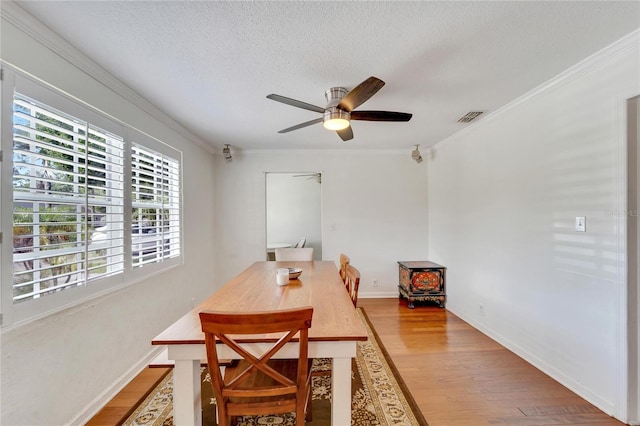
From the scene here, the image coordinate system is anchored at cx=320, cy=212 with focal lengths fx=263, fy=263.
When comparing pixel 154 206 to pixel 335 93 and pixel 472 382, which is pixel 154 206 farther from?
pixel 472 382

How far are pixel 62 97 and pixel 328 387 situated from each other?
2612 mm

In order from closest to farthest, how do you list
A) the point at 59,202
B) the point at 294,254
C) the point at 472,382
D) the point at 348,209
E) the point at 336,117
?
the point at 59,202, the point at 336,117, the point at 472,382, the point at 294,254, the point at 348,209

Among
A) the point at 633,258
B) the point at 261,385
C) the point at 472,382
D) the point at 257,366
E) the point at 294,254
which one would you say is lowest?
the point at 472,382

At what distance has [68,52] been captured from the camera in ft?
5.27

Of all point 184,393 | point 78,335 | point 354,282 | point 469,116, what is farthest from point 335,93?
point 78,335

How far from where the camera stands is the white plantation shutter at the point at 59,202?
4.44 feet

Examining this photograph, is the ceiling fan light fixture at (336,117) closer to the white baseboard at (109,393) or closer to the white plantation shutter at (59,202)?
the white plantation shutter at (59,202)

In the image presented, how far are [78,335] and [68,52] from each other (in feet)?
5.79

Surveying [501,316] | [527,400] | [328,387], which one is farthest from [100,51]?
[501,316]

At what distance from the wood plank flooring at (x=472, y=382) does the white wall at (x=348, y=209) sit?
1349 millimetres

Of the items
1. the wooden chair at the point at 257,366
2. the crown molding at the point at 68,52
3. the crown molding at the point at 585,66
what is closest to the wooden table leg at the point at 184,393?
the wooden chair at the point at 257,366

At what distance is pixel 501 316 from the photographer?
267 cm

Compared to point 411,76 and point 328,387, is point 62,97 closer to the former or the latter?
point 411,76

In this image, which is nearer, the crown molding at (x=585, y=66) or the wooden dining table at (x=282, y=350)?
the wooden dining table at (x=282, y=350)
